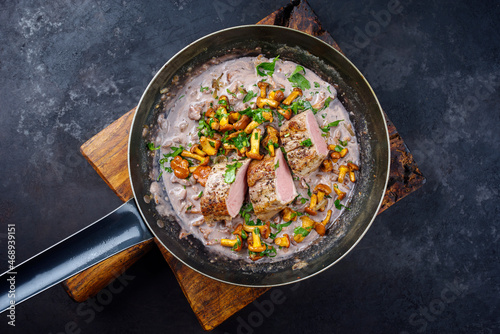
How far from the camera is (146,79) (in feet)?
11.9

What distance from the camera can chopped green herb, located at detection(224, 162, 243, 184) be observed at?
2597mm

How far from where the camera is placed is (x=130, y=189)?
2.78 metres

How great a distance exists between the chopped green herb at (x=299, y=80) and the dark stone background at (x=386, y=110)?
3.56ft

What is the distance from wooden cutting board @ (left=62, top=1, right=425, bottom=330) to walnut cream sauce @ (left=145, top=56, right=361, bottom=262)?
25 cm

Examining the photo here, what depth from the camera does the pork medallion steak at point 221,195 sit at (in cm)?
258

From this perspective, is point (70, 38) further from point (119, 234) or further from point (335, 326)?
point (335, 326)

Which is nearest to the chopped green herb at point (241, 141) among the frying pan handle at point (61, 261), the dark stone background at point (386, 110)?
the frying pan handle at point (61, 261)

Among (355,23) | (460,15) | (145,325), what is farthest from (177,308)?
(460,15)

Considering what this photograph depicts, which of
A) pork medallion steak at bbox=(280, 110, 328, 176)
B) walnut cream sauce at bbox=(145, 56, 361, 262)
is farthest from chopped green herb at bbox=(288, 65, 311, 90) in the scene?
pork medallion steak at bbox=(280, 110, 328, 176)

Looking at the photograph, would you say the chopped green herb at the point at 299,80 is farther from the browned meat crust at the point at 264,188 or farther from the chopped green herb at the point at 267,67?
the browned meat crust at the point at 264,188

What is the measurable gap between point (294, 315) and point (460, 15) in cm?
364

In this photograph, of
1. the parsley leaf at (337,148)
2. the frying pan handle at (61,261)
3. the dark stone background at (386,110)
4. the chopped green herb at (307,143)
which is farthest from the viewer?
the dark stone background at (386,110)

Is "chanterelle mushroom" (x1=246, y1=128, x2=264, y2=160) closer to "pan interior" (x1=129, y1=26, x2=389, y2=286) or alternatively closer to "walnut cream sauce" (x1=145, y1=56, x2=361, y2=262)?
"walnut cream sauce" (x1=145, y1=56, x2=361, y2=262)

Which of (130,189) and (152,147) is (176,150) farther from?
(130,189)
